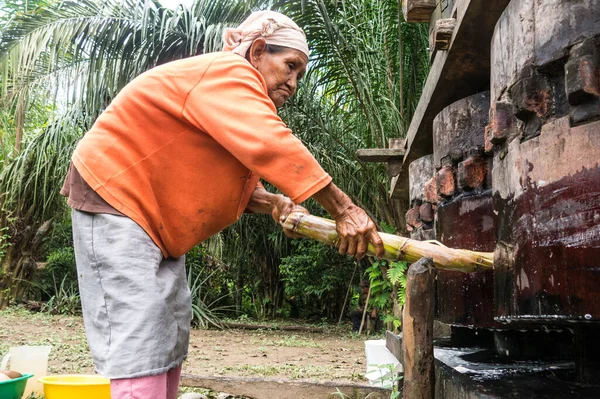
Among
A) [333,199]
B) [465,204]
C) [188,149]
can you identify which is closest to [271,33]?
[188,149]

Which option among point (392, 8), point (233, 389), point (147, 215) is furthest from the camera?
point (392, 8)

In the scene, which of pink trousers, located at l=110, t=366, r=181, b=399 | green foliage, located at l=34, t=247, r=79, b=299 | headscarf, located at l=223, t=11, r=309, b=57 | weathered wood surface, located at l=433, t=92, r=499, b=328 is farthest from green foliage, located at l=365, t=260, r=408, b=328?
green foliage, located at l=34, t=247, r=79, b=299

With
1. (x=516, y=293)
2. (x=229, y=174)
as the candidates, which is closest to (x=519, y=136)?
(x=516, y=293)

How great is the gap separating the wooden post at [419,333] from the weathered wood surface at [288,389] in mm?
1343

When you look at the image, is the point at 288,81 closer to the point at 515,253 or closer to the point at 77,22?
the point at 515,253

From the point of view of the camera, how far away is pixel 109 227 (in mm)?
1834

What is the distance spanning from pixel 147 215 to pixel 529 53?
4.25 feet

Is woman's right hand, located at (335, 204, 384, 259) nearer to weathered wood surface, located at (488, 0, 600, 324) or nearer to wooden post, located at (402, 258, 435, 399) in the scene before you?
wooden post, located at (402, 258, 435, 399)

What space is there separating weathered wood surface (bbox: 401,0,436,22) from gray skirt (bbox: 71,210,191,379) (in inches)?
112

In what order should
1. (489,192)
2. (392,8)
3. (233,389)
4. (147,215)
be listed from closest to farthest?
(147,215), (489,192), (233,389), (392,8)

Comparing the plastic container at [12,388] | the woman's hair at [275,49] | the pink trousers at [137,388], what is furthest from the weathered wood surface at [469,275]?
the plastic container at [12,388]

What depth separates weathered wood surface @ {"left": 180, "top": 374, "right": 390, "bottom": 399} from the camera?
3.46 meters

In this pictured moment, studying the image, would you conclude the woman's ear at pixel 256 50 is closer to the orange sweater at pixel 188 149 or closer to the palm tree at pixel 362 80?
the orange sweater at pixel 188 149

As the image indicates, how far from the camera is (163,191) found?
6.39ft
